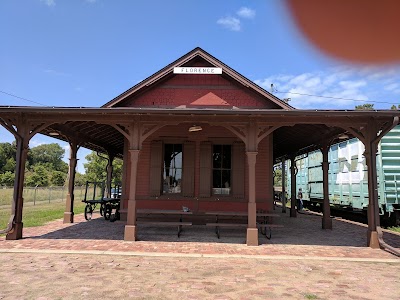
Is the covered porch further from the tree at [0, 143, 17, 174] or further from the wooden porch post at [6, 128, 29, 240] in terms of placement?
the tree at [0, 143, 17, 174]

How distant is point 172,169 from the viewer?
1127 cm

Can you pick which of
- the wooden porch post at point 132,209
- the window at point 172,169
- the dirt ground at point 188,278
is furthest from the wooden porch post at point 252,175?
the window at point 172,169

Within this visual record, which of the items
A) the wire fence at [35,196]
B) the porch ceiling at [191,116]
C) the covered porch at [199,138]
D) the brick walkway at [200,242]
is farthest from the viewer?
the wire fence at [35,196]

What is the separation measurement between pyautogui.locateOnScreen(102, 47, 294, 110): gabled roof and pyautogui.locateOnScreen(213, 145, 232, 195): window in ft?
7.85

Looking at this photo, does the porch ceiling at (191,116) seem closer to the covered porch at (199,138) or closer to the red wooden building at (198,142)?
the covered porch at (199,138)

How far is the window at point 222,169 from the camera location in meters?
11.1

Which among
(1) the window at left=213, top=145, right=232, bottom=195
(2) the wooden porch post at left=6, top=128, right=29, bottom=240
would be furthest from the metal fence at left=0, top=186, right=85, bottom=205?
(1) the window at left=213, top=145, right=232, bottom=195

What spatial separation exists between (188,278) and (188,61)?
849cm

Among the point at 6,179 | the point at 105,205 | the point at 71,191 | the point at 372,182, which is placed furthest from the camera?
the point at 6,179

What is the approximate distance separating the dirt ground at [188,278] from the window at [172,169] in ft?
15.5

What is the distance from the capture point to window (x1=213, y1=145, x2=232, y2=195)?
437 inches

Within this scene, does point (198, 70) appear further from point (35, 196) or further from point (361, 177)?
point (35, 196)

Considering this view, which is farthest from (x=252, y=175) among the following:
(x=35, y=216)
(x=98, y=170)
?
(x=98, y=170)

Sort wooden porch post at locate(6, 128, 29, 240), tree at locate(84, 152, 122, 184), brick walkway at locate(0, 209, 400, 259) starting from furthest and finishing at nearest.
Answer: tree at locate(84, 152, 122, 184) → wooden porch post at locate(6, 128, 29, 240) → brick walkway at locate(0, 209, 400, 259)
